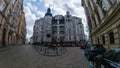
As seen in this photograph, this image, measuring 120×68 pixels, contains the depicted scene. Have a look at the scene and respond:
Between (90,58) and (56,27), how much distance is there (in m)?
51.3

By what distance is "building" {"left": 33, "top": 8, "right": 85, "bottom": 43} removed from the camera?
57.8m

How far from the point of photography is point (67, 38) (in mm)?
57812

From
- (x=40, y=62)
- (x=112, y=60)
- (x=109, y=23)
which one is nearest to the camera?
(x=112, y=60)

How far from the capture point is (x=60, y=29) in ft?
198

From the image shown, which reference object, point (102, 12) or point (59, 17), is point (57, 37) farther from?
point (102, 12)

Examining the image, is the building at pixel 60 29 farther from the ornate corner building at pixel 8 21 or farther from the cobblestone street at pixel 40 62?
the cobblestone street at pixel 40 62

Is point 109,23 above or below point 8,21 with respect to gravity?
below

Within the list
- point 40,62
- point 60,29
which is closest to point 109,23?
point 40,62

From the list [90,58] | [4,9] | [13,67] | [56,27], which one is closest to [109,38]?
[90,58]

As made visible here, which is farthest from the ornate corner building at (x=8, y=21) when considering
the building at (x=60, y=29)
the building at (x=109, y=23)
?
the building at (x=109, y=23)

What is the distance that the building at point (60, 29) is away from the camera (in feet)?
189

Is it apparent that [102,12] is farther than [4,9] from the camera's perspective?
No

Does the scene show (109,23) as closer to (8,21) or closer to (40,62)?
(40,62)

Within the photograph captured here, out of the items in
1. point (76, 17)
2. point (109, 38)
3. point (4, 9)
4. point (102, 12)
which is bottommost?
point (109, 38)
